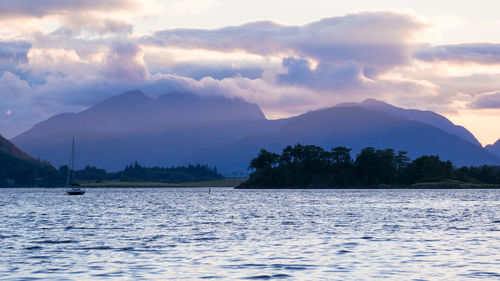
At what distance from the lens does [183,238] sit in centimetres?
7138

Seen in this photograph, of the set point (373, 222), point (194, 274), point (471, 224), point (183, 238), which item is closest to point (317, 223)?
point (373, 222)

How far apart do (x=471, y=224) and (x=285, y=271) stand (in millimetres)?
50968

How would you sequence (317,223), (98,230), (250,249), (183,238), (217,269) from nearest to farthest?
(217,269)
(250,249)
(183,238)
(98,230)
(317,223)

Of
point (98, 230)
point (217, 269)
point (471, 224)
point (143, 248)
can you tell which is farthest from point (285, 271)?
point (471, 224)

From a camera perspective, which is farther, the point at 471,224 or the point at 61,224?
the point at 61,224

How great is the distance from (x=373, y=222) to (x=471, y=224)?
1327 cm

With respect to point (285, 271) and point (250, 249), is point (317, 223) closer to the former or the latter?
point (250, 249)

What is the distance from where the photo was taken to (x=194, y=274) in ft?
147

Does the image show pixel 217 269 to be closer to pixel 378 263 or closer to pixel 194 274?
pixel 194 274

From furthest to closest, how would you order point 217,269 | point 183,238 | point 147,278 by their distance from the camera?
1. point 183,238
2. point 217,269
3. point 147,278

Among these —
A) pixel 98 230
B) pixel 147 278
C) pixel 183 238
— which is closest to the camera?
pixel 147 278

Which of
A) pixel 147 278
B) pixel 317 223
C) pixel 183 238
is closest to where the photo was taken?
pixel 147 278

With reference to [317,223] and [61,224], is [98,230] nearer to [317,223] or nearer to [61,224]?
[61,224]

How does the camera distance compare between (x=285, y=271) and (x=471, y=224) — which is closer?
(x=285, y=271)
